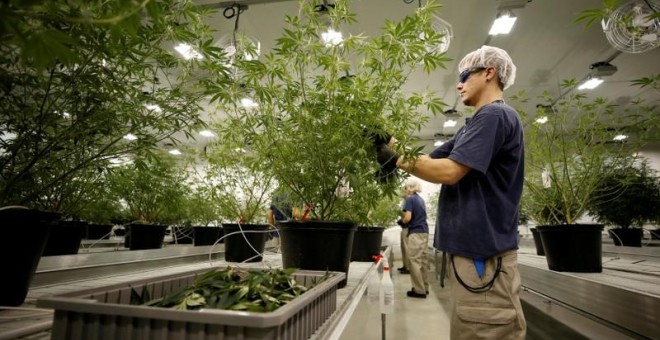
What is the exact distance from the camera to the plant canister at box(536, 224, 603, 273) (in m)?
1.96

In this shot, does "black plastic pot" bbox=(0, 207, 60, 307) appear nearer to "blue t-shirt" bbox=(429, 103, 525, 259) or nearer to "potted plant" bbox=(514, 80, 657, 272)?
"blue t-shirt" bbox=(429, 103, 525, 259)

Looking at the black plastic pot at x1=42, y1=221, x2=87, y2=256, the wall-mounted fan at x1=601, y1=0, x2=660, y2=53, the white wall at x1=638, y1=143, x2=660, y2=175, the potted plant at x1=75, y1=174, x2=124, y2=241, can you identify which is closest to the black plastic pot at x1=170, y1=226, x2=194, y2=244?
the potted plant at x1=75, y1=174, x2=124, y2=241

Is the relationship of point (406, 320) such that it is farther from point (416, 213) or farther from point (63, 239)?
point (63, 239)

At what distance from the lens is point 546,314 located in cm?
267

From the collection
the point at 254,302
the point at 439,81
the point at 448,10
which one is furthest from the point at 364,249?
the point at 439,81

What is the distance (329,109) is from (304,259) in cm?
58

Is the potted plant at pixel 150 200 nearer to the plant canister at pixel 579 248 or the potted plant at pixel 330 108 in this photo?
the potted plant at pixel 330 108

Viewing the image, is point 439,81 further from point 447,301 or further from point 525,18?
point 447,301

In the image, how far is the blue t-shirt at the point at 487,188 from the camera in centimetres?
104

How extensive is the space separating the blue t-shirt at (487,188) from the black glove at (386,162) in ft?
0.67

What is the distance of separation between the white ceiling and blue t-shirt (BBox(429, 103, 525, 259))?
227 centimetres

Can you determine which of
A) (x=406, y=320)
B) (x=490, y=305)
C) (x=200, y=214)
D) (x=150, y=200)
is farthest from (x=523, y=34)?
(x=150, y=200)

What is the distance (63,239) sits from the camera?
2.05 metres

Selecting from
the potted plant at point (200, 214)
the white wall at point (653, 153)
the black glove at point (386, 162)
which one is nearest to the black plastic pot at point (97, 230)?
the potted plant at point (200, 214)
